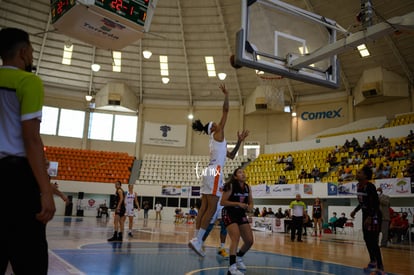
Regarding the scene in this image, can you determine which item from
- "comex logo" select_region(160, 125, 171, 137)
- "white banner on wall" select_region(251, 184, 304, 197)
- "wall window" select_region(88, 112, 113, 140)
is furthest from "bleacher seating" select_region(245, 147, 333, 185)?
"wall window" select_region(88, 112, 113, 140)

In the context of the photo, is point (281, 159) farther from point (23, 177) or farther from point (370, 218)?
point (23, 177)

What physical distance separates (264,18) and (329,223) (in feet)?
43.4

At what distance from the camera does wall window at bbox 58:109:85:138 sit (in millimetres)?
30556

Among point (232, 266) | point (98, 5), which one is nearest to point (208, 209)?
point (232, 266)

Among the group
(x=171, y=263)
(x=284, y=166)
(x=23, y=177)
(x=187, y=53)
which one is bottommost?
(x=171, y=263)

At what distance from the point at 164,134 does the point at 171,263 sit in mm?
26017

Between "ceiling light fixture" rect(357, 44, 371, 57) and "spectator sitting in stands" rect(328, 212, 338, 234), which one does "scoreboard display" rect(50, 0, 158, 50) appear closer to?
"spectator sitting in stands" rect(328, 212, 338, 234)

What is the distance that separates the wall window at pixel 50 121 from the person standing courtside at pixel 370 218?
1078 inches

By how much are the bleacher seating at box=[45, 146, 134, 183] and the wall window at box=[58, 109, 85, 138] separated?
6.37 ft

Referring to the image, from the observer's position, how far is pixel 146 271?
539cm

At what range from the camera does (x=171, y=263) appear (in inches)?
247

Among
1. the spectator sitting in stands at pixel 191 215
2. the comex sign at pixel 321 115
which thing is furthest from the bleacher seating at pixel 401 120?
the spectator sitting in stands at pixel 191 215

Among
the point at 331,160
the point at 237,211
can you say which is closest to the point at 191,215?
the point at 331,160

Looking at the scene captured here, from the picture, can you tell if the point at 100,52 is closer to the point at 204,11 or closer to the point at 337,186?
the point at 204,11
